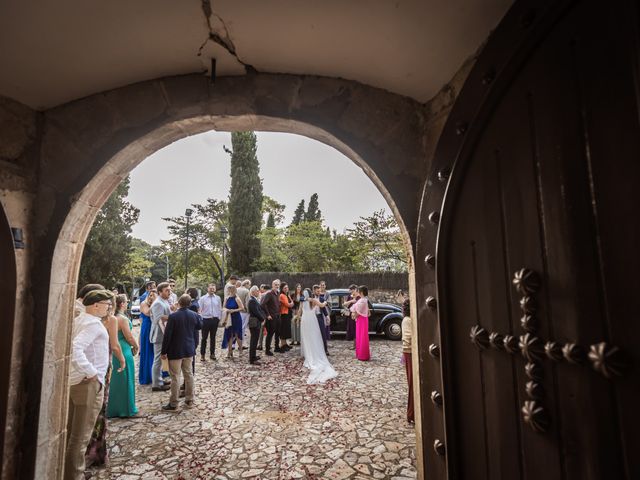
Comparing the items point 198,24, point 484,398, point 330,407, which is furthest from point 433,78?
point 330,407

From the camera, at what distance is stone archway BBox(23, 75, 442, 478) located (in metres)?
1.94

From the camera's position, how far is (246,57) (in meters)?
1.83

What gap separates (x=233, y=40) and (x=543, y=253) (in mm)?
1690

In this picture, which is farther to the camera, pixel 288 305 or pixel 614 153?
pixel 288 305

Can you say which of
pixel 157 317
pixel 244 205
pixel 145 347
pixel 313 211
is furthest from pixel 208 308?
pixel 313 211

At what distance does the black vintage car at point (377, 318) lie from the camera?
9.62 meters

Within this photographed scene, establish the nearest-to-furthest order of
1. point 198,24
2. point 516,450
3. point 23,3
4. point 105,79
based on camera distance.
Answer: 1. point 516,450
2. point 23,3
3. point 198,24
4. point 105,79

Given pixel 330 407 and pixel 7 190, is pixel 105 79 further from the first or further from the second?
pixel 330 407

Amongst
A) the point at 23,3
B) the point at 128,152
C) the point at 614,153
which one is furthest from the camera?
the point at 128,152

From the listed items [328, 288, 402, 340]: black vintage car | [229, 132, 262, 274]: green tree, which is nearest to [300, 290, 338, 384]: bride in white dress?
[328, 288, 402, 340]: black vintage car

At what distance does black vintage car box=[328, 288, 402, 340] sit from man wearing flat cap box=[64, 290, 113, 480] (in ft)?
24.2

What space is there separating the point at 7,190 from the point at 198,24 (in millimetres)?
1433

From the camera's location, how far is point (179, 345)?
4.47 meters

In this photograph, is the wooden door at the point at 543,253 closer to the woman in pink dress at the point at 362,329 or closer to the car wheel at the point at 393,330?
the woman in pink dress at the point at 362,329
